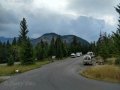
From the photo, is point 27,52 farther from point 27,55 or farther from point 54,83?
point 54,83

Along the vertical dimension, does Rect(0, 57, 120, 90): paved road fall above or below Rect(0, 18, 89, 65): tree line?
below

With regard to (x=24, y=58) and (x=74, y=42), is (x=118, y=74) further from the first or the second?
(x=74, y=42)

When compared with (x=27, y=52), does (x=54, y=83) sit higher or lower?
lower

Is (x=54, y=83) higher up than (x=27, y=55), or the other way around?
(x=27, y=55)

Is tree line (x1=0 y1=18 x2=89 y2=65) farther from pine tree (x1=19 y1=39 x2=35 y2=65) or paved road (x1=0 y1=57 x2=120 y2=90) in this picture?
paved road (x1=0 y1=57 x2=120 y2=90)

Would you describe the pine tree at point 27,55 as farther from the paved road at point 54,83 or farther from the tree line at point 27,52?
the paved road at point 54,83

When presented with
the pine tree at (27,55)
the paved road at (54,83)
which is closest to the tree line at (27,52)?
the pine tree at (27,55)

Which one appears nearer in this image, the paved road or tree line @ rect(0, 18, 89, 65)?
the paved road

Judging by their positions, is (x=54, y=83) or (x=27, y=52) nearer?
(x=54, y=83)

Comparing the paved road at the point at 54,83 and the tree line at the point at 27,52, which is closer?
the paved road at the point at 54,83

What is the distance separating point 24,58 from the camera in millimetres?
38156

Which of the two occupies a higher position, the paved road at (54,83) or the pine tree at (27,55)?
the pine tree at (27,55)

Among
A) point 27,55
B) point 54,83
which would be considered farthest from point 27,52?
point 54,83

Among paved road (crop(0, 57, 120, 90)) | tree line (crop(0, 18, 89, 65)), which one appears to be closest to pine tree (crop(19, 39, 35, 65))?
tree line (crop(0, 18, 89, 65))
